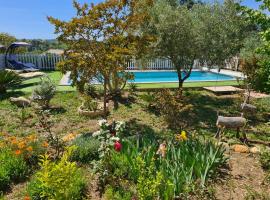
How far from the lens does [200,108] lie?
13.0 meters

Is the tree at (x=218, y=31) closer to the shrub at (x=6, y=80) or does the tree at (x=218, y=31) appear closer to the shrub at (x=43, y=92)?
the shrub at (x=43, y=92)

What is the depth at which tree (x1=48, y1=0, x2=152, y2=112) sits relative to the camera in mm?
9211

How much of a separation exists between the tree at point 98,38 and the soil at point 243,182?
4.62m

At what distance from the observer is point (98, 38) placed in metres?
9.82

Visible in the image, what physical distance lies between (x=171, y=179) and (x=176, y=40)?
313 inches

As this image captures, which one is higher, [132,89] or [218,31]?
[218,31]

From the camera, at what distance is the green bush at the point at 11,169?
6.18 m

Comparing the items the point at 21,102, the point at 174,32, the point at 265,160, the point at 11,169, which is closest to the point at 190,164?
the point at 265,160

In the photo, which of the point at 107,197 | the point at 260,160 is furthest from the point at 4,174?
the point at 260,160

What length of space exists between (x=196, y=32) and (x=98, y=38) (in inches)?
199

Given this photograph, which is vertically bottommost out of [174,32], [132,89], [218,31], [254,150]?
[254,150]

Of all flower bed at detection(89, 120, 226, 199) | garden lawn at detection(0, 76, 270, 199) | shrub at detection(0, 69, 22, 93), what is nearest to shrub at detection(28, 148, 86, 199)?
flower bed at detection(89, 120, 226, 199)

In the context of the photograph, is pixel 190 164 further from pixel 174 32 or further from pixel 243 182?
pixel 174 32

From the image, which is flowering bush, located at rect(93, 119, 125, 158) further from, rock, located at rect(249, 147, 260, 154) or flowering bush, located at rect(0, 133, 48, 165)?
rock, located at rect(249, 147, 260, 154)
